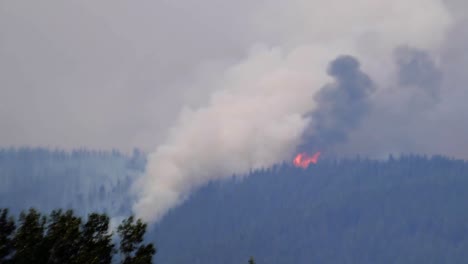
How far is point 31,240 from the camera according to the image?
197 feet

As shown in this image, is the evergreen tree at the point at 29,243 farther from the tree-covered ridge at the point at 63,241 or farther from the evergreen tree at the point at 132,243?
the evergreen tree at the point at 132,243

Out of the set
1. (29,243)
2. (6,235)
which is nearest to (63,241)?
(29,243)

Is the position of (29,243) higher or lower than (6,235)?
lower

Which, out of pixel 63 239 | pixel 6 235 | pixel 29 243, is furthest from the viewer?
pixel 6 235

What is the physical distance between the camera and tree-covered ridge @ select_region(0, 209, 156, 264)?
2357 inches

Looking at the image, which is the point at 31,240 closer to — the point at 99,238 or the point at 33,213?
the point at 33,213

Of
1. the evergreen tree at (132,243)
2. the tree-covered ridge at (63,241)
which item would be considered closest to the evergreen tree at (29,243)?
the tree-covered ridge at (63,241)

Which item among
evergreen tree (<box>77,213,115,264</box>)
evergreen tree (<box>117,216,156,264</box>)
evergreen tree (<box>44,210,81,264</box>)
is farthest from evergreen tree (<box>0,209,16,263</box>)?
evergreen tree (<box>117,216,156,264</box>)

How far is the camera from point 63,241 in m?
61.2

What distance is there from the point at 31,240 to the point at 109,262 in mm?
8233

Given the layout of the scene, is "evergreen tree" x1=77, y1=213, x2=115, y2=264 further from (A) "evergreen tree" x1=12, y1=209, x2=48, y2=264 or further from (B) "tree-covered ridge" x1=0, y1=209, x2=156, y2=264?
(A) "evergreen tree" x1=12, y1=209, x2=48, y2=264

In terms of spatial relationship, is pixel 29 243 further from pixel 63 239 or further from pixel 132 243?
pixel 132 243

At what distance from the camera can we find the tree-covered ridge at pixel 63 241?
5988cm

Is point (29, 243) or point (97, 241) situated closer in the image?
point (29, 243)
